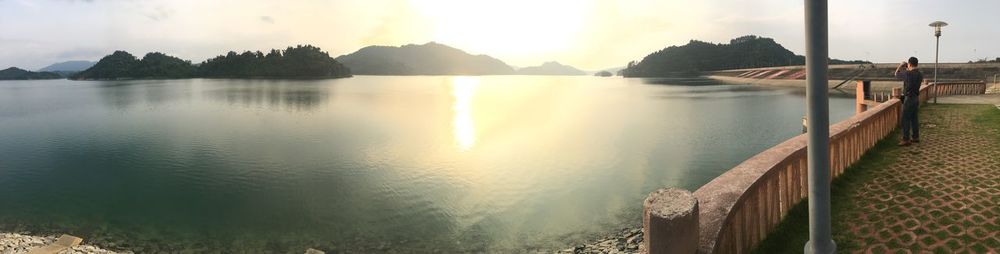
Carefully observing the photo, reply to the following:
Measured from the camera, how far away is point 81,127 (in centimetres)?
4028

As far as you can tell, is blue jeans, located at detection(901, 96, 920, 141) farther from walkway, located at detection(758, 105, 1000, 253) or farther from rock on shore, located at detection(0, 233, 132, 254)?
rock on shore, located at detection(0, 233, 132, 254)

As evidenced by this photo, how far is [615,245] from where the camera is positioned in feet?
40.4

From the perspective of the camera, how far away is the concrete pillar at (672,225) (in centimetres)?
378

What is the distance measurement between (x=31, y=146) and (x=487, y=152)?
2875cm

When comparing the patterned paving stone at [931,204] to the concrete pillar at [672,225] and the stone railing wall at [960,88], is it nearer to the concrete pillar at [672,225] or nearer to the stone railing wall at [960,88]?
the concrete pillar at [672,225]

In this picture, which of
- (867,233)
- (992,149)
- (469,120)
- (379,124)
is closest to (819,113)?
(867,233)

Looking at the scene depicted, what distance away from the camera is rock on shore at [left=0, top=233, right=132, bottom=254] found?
41.7ft

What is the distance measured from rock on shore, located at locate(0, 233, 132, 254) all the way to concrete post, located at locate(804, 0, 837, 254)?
15.5 metres

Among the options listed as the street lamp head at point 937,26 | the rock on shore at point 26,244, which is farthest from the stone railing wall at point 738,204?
the street lamp head at point 937,26

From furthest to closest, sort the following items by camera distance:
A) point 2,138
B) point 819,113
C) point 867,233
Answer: point 2,138, point 867,233, point 819,113

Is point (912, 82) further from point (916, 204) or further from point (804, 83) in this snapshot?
point (804, 83)

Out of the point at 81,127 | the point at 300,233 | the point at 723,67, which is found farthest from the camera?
the point at 723,67

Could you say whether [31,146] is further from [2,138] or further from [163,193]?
[163,193]

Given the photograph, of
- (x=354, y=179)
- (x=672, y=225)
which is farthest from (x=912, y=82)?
(x=354, y=179)
